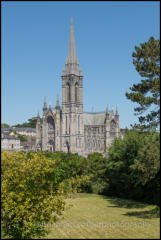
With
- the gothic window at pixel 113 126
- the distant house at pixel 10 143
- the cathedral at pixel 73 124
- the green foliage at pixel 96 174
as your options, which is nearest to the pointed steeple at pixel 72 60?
the cathedral at pixel 73 124

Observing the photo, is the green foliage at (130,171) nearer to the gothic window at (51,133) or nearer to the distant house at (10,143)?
the gothic window at (51,133)

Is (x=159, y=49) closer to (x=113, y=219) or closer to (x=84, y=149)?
(x=113, y=219)

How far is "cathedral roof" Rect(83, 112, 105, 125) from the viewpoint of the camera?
108 m

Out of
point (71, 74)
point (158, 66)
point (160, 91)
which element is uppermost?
point (71, 74)

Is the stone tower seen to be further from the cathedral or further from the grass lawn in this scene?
the grass lawn

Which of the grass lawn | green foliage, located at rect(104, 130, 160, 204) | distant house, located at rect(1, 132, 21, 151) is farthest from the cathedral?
the grass lawn

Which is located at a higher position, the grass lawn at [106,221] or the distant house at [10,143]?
the distant house at [10,143]

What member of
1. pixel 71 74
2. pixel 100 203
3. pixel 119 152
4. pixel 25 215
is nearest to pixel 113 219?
pixel 100 203

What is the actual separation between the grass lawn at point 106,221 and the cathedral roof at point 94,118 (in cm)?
6117

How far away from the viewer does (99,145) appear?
10381cm

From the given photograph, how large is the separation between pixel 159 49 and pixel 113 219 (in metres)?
18.4

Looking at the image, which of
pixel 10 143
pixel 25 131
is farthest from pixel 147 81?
pixel 25 131

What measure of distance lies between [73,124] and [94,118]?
12.6 meters

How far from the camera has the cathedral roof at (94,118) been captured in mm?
107625
